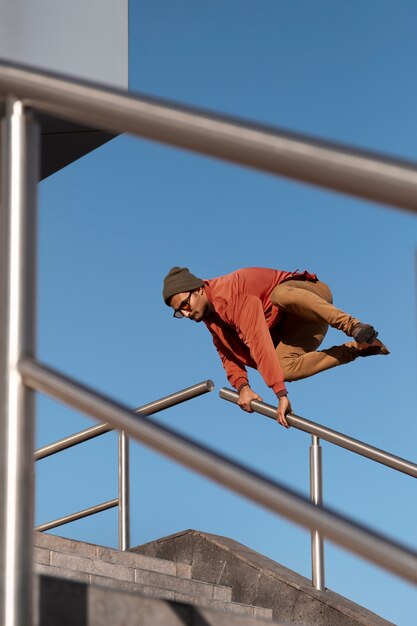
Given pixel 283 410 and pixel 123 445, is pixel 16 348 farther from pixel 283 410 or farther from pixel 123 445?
pixel 123 445

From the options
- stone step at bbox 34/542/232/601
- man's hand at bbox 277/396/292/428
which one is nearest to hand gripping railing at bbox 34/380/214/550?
man's hand at bbox 277/396/292/428

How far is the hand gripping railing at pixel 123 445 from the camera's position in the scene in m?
5.45

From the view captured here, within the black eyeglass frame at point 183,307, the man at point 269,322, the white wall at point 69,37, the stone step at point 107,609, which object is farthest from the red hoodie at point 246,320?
the stone step at point 107,609

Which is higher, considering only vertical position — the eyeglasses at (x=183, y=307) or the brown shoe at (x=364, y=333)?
the eyeglasses at (x=183, y=307)

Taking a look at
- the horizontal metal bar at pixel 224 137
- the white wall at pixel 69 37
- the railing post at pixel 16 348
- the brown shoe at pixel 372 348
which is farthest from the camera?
the brown shoe at pixel 372 348

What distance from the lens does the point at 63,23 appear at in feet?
11.2

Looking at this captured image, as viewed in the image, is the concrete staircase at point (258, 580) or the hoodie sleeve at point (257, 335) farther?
the hoodie sleeve at point (257, 335)

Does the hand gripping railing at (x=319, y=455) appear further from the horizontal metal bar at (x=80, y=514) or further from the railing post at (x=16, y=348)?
the railing post at (x=16, y=348)

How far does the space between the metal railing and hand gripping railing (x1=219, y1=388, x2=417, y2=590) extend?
3.00 meters

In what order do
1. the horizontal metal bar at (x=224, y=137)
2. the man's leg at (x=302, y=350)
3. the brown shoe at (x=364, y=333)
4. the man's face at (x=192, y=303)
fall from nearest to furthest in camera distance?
the horizontal metal bar at (x=224, y=137) → the brown shoe at (x=364, y=333) → the man's face at (x=192, y=303) → the man's leg at (x=302, y=350)

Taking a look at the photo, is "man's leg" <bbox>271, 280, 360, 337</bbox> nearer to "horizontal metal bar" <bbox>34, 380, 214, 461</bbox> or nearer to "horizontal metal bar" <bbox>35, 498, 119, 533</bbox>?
"horizontal metal bar" <bbox>34, 380, 214, 461</bbox>

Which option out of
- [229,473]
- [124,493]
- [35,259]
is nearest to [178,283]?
[124,493]

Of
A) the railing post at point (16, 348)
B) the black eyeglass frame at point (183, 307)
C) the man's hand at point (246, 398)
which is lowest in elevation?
the railing post at point (16, 348)

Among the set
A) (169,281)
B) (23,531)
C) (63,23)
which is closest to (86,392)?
(23,531)
